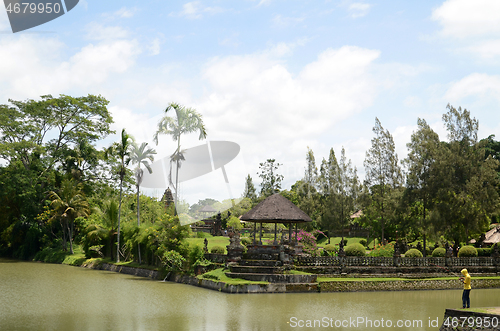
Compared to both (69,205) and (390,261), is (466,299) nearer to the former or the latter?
(390,261)

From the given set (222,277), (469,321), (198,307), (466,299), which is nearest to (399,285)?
(222,277)

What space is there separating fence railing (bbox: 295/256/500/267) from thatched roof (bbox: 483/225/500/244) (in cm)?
1062

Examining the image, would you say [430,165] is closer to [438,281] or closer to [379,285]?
[438,281]

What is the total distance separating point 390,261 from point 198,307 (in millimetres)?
13509

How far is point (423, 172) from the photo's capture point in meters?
34.9

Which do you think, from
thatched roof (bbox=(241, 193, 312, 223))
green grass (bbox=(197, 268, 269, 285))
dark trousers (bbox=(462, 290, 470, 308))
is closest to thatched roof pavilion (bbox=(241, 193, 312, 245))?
thatched roof (bbox=(241, 193, 312, 223))

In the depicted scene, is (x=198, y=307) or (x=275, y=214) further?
(x=275, y=214)

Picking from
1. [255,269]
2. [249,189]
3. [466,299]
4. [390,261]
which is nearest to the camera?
[466,299]

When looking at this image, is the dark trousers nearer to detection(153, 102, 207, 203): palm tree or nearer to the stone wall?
the stone wall

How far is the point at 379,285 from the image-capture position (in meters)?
23.5

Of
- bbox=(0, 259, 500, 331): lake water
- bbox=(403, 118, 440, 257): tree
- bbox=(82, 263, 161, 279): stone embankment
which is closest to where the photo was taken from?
bbox=(0, 259, 500, 331): lake water

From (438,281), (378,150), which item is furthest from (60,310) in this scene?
(378,150)

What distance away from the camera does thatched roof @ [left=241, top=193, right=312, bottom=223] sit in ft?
82.6

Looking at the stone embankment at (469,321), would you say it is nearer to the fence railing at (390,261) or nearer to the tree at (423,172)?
the fence railing at (390,261)
